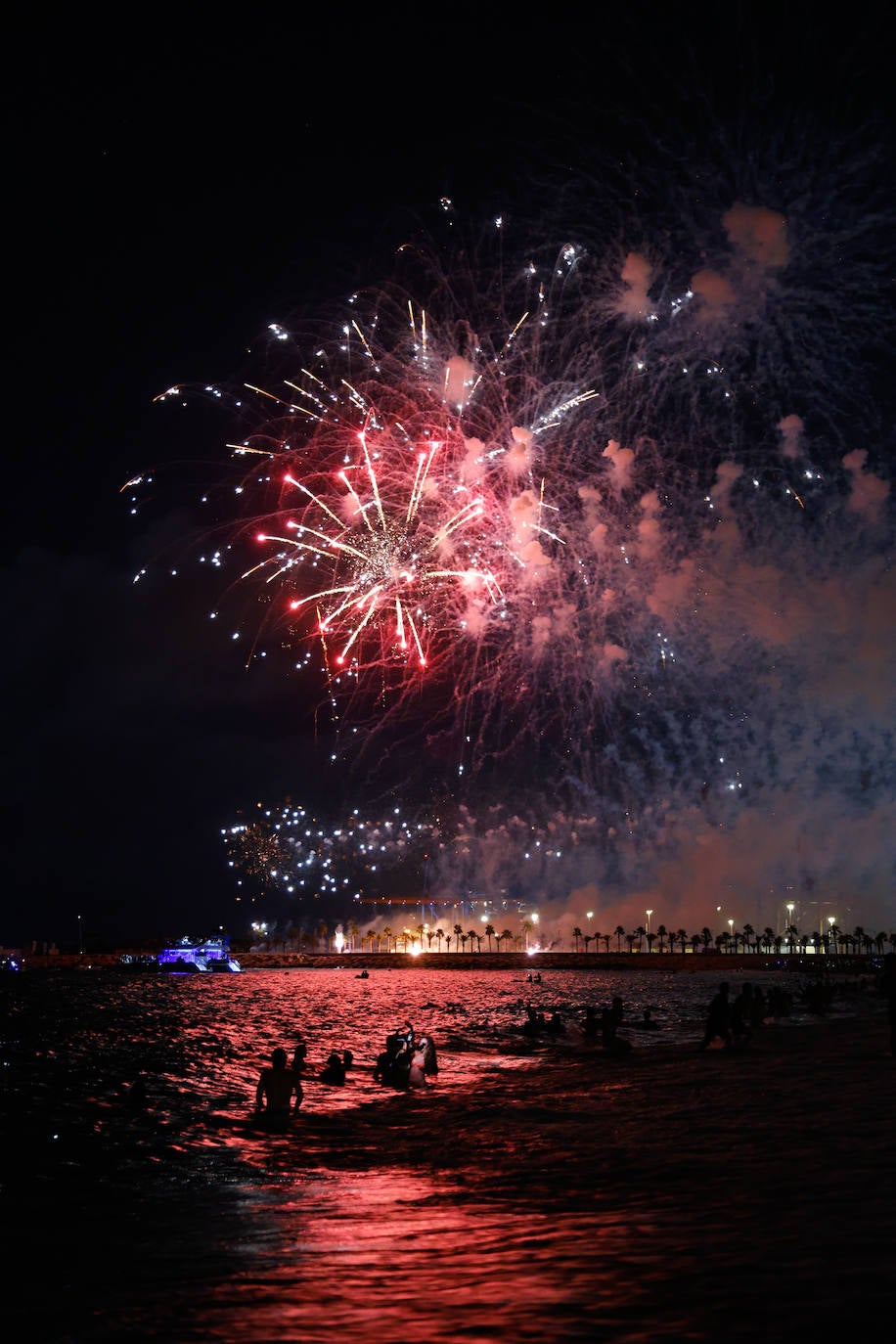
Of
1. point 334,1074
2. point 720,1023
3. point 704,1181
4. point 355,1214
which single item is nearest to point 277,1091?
point 334,1074

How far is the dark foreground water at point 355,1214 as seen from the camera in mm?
7199

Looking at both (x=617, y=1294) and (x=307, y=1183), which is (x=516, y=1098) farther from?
(x=617, y=1294)

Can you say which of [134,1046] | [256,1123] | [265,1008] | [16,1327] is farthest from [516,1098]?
[265,1008]

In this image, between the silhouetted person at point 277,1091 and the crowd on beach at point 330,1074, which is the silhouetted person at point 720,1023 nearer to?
the crowd on beach at point 330,1074

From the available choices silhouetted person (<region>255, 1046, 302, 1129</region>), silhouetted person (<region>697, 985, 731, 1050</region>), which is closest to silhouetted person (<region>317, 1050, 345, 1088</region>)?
silhouetted person (<region>255, 1046, 302, 1129</region>)

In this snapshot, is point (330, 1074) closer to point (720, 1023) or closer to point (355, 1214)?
point (720, 1023)

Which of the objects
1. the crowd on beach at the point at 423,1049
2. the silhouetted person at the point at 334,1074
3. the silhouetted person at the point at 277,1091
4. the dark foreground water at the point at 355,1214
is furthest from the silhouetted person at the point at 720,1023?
the silhouetted person at the point at 277,1091

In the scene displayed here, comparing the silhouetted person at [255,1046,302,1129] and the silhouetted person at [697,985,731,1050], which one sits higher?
the silhouetted person at [697,985,731,1050]

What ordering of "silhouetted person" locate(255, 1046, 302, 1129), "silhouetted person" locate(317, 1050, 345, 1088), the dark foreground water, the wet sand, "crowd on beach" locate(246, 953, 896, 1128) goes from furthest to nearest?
"silhouetted person" locate(317, 1050, 345, 1088), "crowd on beach" locate(246, 953, 896, 1128), "silhouetted person" locate(255, 1046, 302, 1129), the dark foreground water, the wet sand

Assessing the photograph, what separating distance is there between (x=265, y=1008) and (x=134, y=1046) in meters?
28.8

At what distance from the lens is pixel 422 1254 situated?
29.5 ft

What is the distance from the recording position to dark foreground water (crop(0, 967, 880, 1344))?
720 cm

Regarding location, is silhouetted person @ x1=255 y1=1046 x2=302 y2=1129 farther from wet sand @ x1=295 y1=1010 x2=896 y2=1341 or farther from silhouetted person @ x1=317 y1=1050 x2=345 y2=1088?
silhouetted person @ x1=317 y1=1050 x2=345 y2=1088

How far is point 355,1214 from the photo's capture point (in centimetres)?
1130
